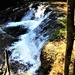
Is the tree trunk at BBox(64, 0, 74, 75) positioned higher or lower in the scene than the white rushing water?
higher

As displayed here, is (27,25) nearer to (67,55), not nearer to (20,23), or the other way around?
(20,23)

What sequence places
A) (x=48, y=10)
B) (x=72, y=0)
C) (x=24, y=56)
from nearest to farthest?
(x=72, y=0) < (x=24, y=56) < (x=48, y=10)

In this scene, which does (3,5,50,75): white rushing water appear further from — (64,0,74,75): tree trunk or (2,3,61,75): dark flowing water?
(64,0,74,75): tree trunk

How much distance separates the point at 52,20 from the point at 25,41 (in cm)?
167

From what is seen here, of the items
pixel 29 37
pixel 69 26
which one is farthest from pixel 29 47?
pixel 69 26

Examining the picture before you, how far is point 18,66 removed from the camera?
925cm

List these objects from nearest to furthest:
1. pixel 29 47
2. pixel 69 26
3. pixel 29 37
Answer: pixel 69 26 < pixel 29 47 < pixel 29 37

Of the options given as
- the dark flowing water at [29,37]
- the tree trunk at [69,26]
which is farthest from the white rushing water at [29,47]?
the tree trunk at [69,26]

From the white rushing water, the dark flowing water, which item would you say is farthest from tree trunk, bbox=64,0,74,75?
the white rushing water

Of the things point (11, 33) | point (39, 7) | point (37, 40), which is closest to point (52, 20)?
point (37, 40)

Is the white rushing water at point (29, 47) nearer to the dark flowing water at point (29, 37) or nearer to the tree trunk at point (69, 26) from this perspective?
the dark flowing water at point (29, 37)

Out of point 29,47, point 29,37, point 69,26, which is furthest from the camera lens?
point 29,37

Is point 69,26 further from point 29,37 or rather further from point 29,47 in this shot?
point 29,37

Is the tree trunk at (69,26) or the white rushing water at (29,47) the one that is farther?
the white rushing water at (29,47)
